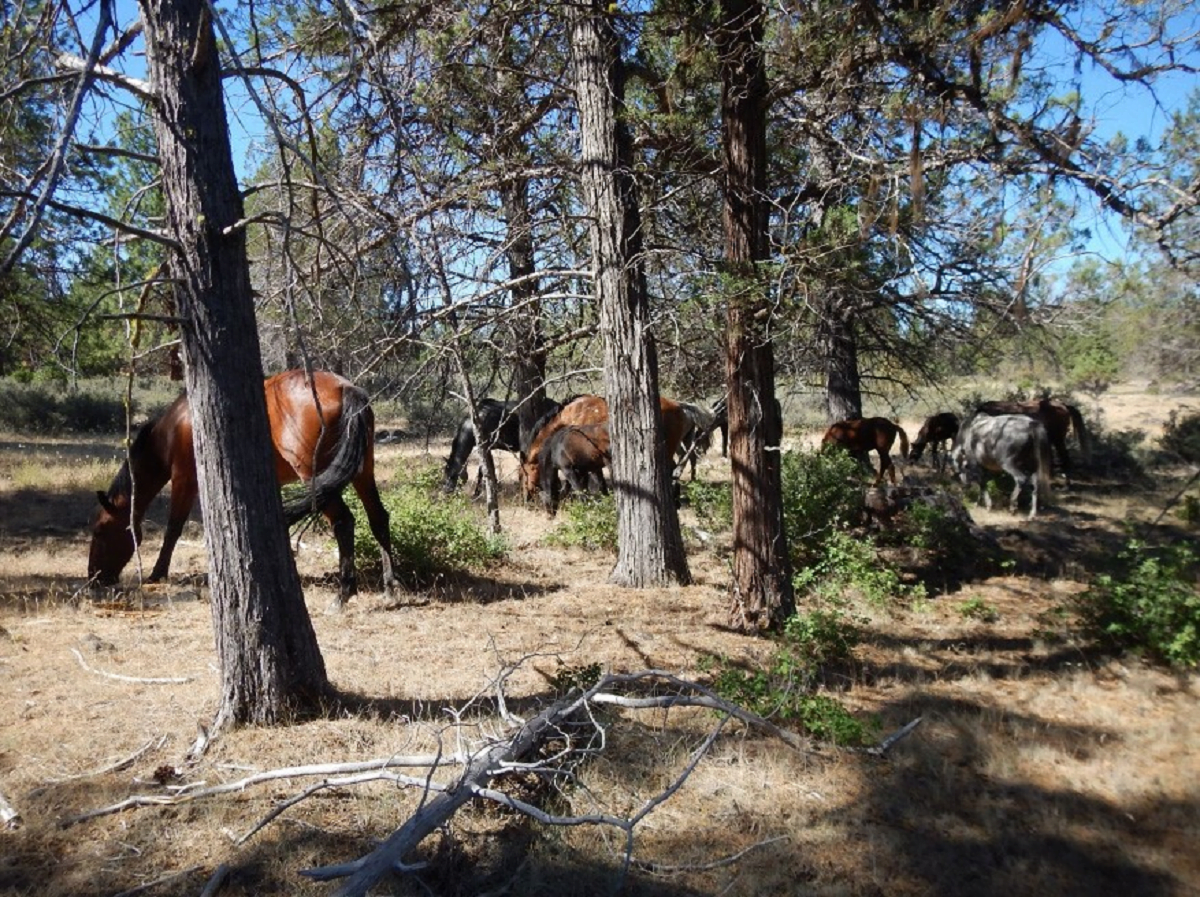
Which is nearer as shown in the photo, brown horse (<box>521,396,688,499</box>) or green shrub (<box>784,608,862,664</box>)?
green shrub (<box>784,608,862,664</box>)

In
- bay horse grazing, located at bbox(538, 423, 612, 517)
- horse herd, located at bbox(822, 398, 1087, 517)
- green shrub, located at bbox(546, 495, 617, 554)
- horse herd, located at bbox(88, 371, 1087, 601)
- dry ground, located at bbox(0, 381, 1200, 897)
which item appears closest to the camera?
dry ground, located at bbox(0, 381, 1200, 897)

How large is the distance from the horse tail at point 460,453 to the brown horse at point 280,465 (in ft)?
20.1

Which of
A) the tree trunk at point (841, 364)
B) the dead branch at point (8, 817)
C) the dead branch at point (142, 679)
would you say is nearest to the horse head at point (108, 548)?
the dead branch at point (142, 679)

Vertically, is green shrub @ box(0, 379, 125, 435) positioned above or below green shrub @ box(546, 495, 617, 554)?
above

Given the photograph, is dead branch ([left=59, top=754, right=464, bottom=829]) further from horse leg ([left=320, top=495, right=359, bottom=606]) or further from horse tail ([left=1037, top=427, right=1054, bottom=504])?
horse tail ([left=1037, top=427, right=1054, bottom=504])

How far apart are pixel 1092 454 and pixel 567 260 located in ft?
45.5

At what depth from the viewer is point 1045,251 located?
5.20m

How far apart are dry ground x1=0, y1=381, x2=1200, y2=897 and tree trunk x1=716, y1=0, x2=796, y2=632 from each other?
59 centimetres

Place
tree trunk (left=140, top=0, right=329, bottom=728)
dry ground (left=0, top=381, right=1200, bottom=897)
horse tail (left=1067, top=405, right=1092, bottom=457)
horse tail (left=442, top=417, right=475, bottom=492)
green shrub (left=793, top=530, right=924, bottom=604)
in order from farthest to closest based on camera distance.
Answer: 1. horse tail (left=1067, top=405, right=1092, bottom=457)
2. horse tail (left=442, top=417, right=475, bottom=492)
3. green shrub (left=793, top=530, right=924, bottom=604)
4. tree trunk (left=140, top=0, right=329, bottom=728)
5. dry ground (left=0, top=381, right=1200, bottom=897)

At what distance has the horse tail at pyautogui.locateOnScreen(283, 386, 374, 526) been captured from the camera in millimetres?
6285

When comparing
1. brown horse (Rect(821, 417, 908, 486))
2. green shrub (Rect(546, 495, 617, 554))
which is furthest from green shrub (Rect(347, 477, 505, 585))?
brown horse (Rect(821, 417, 908, 486))

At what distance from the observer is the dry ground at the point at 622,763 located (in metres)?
3.58

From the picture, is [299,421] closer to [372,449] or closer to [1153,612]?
[372,449]

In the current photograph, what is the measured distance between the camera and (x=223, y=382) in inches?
168
